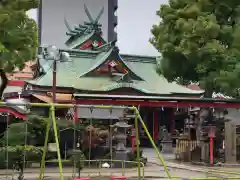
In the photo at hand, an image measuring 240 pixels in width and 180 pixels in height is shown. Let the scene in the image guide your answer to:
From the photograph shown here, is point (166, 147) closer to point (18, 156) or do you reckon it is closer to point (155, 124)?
point (155, 124)

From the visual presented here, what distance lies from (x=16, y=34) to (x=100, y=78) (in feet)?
47.8

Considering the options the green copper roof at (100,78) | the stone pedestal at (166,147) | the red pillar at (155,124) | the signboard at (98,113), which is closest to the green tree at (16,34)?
the signboard at (98,113)

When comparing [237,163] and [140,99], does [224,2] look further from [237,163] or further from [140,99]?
[237,163]

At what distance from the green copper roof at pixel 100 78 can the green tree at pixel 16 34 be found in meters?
8.94

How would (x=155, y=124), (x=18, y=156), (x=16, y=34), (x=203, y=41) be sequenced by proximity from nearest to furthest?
(x=18, y=156) < (x=16, y=34) < (x=203, y=41) < (x=155, y=124)

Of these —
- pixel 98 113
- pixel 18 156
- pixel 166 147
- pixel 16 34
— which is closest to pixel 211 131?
pixel 98 113

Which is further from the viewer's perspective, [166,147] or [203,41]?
[166,147]

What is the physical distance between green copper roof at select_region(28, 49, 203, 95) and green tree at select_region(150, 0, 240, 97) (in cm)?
574

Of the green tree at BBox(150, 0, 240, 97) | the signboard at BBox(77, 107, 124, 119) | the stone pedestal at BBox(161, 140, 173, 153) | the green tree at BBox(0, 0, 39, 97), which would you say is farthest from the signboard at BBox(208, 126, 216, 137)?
the green tree at BBox(0, 0, 39, 97)

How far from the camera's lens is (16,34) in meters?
19.0

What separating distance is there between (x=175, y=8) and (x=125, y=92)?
791 cm

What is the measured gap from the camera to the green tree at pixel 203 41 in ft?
69.6

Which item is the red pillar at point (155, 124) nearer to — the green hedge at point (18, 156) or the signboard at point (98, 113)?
the signboard at point (98, 113)

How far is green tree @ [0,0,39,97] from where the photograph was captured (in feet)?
60.2
